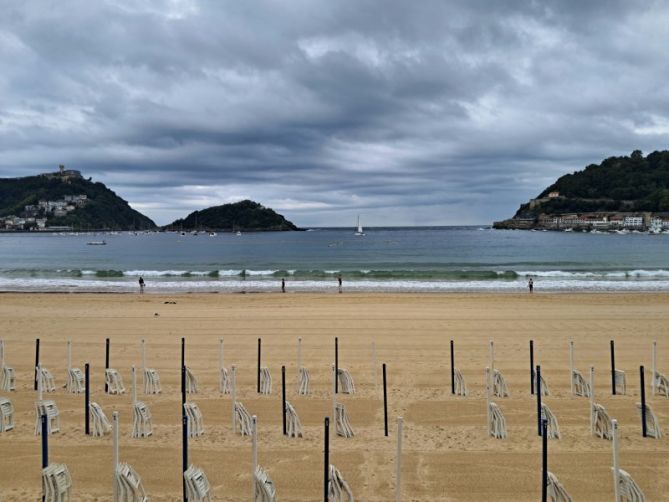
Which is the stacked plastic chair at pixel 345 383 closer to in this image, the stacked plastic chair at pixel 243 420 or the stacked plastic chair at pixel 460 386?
the stacked plastic chair at pixel 460 386

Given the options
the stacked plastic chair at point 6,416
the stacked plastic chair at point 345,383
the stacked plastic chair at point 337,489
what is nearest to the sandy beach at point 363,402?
the stacked plastic chair at point 6,416

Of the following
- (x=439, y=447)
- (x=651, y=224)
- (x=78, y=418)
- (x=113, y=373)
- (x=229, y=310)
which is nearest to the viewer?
(x=439, y=447)

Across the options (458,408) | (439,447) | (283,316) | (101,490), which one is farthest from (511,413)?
(283,316)

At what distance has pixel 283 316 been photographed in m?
22.9

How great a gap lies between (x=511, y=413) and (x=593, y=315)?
1468 cm

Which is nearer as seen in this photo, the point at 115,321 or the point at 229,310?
the point at 115,321

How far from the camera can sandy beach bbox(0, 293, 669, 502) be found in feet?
25.2

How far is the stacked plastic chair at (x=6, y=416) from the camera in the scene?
9.52 metres

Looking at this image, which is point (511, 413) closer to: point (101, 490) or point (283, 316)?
point (101, 490)

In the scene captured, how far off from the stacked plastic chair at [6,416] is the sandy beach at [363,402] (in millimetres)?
247

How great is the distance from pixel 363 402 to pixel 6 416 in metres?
6.63

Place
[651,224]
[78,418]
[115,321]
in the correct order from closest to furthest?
[78,418] < [115,321] < [651,224]

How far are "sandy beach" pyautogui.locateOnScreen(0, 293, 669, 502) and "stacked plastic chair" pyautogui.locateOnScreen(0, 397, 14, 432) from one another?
25cm

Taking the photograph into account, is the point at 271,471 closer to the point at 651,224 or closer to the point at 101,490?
the point at 101,490
